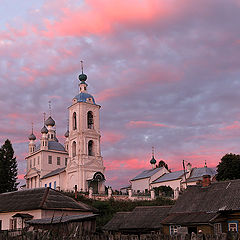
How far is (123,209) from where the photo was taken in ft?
149

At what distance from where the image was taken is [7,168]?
59.4 metres

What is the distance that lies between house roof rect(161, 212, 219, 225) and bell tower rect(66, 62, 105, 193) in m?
33.3

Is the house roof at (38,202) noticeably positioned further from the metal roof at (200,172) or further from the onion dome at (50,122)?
the onion dome at (50,122)

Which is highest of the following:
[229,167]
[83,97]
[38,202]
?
[83,97]

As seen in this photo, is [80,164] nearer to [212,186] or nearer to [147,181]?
[147,181]

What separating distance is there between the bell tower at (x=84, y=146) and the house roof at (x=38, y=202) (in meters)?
26.8

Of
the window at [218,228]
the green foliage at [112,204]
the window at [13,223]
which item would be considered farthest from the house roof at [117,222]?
the green foliage at [112,204]

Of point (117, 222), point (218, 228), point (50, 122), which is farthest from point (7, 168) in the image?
point (218, 228)

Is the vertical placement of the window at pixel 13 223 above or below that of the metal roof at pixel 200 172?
below

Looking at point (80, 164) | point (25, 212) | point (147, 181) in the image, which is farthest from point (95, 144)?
point (25, 212)

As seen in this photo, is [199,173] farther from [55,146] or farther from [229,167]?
[55,146]

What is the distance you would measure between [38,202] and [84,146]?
32.9 metres

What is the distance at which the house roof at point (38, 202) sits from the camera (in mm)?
29281

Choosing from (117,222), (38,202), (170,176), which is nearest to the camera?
(38,202)
